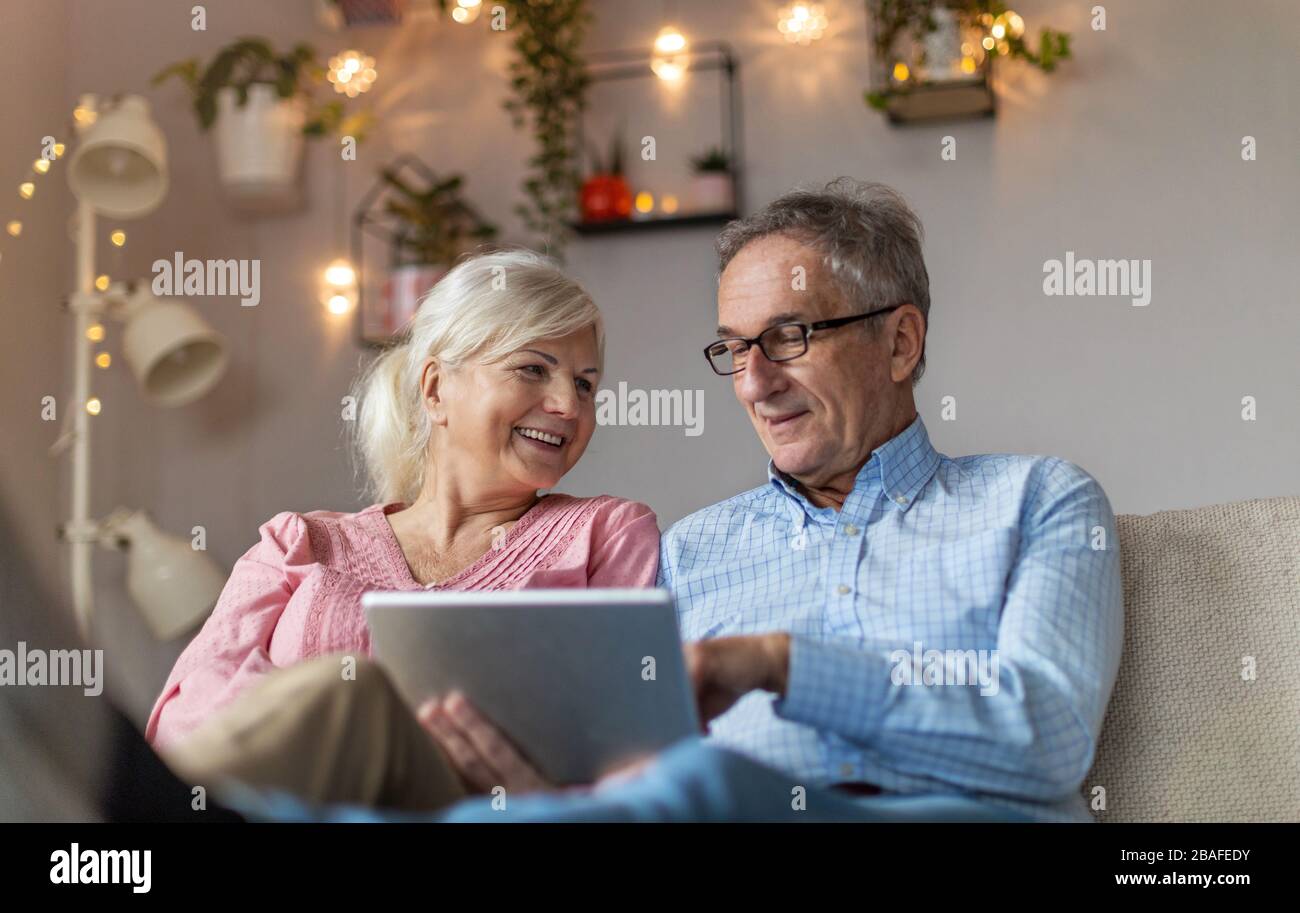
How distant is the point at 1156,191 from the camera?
2.38m

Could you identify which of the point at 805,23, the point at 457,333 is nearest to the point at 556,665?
the point at 457,333

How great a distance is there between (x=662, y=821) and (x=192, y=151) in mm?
2259

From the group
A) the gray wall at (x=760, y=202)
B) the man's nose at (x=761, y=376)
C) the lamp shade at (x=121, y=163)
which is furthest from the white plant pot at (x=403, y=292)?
the man's nose at (x=761, y=376)

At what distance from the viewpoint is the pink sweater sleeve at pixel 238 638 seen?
1.52m

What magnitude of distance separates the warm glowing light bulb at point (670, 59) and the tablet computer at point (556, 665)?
179 centimetres

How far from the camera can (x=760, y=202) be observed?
8.71ft

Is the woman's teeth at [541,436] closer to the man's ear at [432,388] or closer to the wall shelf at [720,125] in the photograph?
the man's ear at [432,388]

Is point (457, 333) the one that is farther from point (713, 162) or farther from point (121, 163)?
point (121, 163)

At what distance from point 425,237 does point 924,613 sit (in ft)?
5.64

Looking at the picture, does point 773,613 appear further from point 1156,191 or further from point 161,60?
point 161,60

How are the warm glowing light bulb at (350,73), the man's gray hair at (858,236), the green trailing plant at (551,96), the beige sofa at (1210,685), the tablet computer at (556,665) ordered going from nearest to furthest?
the tablet computer at (556,665), the beige sofa at (1210,685), the man's gray hair at (858,236), the green trailing plant at (551,96), the warm glowing light bulb at (350,73)

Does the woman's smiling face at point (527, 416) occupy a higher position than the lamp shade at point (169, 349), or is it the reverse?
the lamp shade at point (169, 349)
